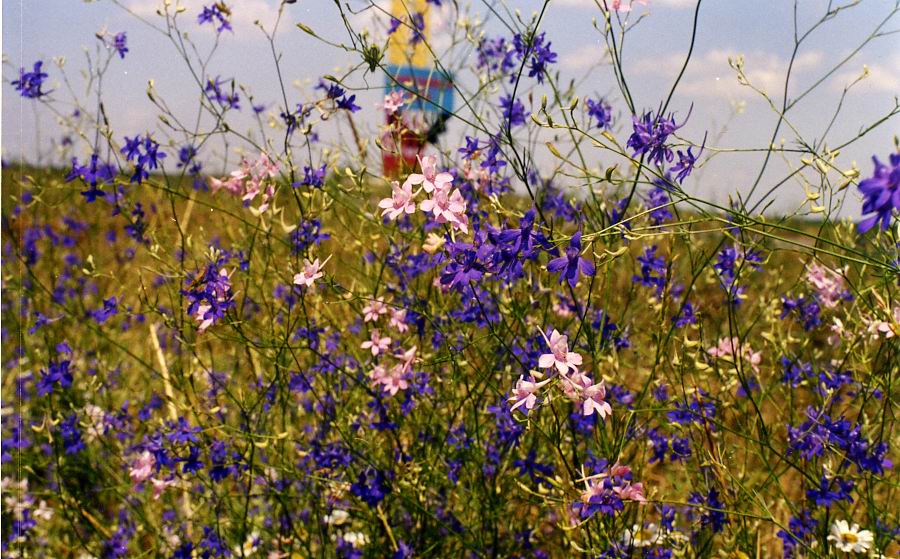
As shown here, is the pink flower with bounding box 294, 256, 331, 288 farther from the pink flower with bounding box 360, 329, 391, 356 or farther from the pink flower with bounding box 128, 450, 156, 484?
the pink flower with bounding box 128, 450, 156, 484

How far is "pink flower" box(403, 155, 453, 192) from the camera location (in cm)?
125

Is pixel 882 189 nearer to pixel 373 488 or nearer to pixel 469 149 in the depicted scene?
pixel 469 149

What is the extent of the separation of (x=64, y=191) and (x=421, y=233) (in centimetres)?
404

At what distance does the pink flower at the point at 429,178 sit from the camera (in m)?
1.25

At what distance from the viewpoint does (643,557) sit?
65.7 inches

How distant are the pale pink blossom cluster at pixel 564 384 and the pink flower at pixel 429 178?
279mm

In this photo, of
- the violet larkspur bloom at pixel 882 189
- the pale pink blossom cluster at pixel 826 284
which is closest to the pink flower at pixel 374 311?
the pale pink blossom cluster at pixel 826 284

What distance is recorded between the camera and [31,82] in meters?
2.48

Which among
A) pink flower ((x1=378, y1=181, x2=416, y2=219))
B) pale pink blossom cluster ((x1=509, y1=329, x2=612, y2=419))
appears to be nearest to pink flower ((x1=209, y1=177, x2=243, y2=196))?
pink flower ((x1=378, y1=181, x2=416, y2=219))

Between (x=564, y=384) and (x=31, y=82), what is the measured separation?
203 cm

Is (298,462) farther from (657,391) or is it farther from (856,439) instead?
(856,439)

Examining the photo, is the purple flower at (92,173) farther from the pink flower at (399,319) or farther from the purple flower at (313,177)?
the pink flower at (399,319)

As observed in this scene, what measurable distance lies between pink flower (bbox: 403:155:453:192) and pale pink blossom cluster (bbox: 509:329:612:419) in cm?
28

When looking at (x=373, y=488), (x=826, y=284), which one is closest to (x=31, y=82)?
(x=373, y=488)
